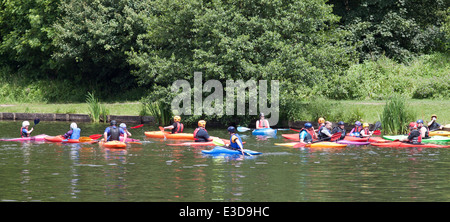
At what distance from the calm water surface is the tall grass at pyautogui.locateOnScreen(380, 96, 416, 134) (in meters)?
4.27

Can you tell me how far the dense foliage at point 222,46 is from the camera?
1184 inches

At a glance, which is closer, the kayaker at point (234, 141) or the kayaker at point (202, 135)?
the kayaker at point (234, 141)

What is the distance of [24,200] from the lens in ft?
43.5

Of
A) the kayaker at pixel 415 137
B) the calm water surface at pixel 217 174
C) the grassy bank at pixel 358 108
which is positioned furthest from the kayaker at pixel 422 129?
the grassy bank at pixel 358 108

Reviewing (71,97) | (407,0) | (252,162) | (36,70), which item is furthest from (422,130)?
(36,70)

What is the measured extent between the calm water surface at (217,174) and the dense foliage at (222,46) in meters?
7.30

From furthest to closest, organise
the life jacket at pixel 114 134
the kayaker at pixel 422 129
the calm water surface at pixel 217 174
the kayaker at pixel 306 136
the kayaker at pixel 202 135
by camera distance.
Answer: the kayaker at pixel 202 135
the kayaker at pixel 306 136
the kayaker at pixel 422 129
the life jacket at pixel 114 134
the calm water surface at pixel 217 174

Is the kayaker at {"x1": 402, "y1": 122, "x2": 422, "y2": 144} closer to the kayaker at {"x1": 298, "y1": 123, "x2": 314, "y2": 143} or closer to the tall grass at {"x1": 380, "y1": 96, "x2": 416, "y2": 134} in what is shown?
the kayaker at {"x1": 298, "y1": 123, "x2": 314, "y2": 143}

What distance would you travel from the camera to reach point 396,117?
26562mm

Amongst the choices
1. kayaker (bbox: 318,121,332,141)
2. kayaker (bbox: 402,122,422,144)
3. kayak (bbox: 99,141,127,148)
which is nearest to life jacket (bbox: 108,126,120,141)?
kayak (bbox: 99,141,127,148)

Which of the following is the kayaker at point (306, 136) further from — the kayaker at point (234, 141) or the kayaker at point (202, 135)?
the kayaker at point (234, 141)

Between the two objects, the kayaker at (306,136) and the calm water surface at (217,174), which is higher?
the kayaker at (306,136)

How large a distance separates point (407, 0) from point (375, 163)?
2642cm

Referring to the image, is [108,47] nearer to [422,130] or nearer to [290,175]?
[422,130]
